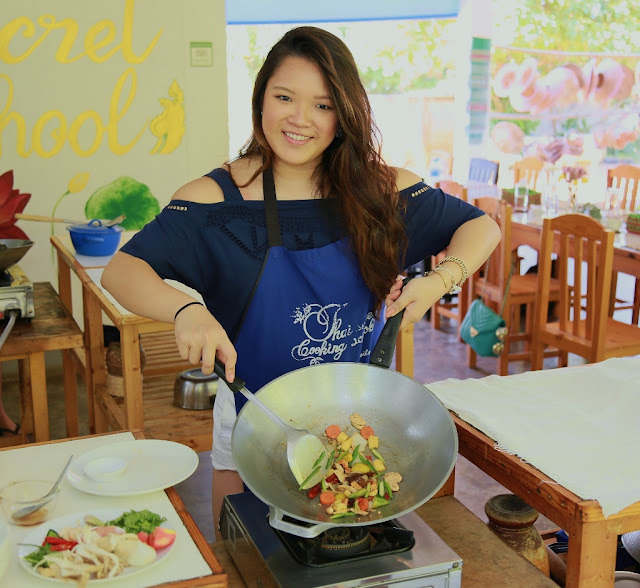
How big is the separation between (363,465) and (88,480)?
460 mm

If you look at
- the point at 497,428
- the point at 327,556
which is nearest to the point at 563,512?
the point at 497,428

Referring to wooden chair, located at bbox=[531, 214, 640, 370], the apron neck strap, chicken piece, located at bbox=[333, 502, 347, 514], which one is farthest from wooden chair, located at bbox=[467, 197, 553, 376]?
chicken piece, located at bbox=[333, 502, 347, 514]

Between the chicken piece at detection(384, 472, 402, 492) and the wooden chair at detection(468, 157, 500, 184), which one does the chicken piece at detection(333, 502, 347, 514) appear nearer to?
the chicken piece at detection(384, 472, 402, 492)

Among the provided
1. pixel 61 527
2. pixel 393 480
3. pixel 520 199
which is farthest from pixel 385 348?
pixel 520 199

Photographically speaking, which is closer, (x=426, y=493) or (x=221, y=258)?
(x=426, y=493)

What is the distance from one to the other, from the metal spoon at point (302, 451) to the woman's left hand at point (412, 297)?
0.35 m

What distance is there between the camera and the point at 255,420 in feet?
4.20

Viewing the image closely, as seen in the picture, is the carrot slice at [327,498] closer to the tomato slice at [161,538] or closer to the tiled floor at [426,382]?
the tomato slice at [161,538]

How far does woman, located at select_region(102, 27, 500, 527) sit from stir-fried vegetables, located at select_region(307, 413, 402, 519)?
295mm

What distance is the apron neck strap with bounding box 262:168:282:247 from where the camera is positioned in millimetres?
1561

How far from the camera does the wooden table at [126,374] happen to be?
2344mm

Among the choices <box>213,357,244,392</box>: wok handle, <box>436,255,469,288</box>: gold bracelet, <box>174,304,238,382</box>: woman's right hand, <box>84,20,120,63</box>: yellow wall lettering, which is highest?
<box>84,20,120,63</box>: yellow wall lettering

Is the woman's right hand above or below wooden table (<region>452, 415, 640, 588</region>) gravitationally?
above

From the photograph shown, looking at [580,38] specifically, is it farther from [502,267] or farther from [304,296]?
[304,296]
